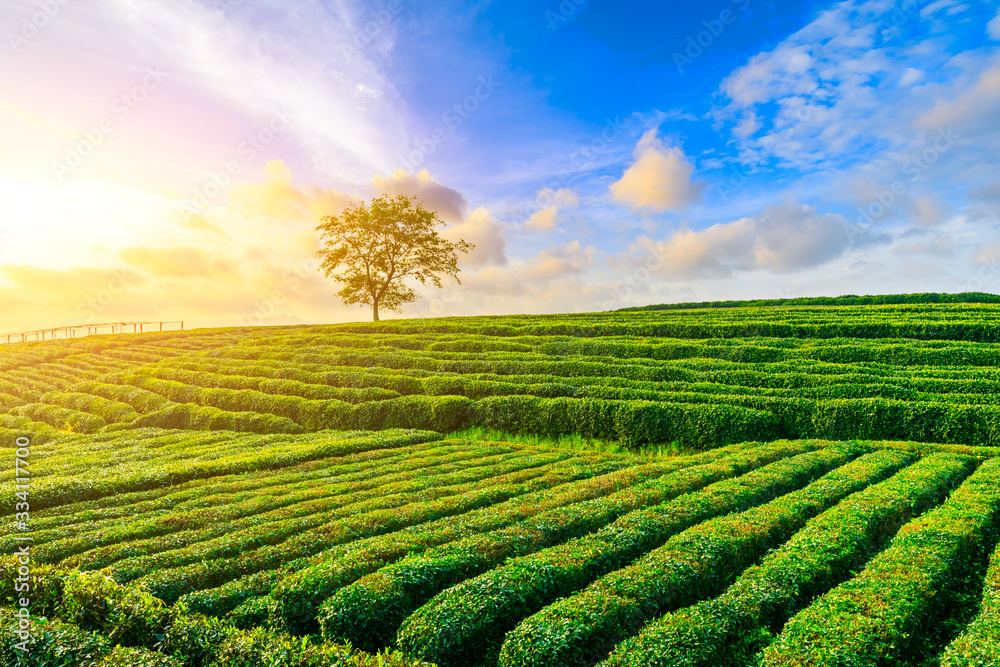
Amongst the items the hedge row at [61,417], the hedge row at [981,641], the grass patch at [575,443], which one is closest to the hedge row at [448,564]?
the hedge row at [981,641]

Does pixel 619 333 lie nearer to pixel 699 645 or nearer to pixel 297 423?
pixel 297 423

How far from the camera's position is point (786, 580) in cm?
1084

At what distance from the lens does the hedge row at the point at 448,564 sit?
33.6 feet

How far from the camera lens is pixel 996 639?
29.8ft

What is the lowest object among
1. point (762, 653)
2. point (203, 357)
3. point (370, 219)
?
point (762, 653)

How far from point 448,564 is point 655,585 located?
3949 mm

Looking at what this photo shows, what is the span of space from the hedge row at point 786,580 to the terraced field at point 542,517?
56mm

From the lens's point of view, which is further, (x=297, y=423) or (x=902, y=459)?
(x=297, y=423)

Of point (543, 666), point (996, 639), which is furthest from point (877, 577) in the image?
point (543, 666)

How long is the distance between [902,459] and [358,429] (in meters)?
23.8

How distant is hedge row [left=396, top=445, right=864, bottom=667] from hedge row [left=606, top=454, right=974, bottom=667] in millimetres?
1987

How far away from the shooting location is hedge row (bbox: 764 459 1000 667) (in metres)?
8.79

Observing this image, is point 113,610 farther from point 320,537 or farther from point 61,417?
point 61,417

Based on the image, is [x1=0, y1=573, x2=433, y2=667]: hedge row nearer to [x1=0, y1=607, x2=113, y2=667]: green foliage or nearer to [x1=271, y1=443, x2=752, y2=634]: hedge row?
[x1=0, y1=607, x2=113, y2=667]: green foliage
